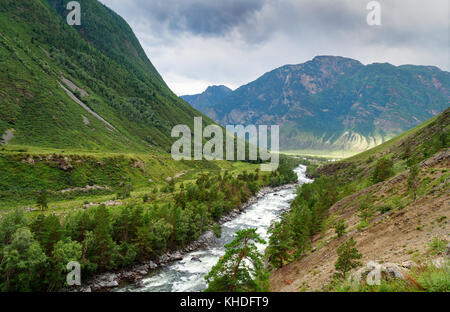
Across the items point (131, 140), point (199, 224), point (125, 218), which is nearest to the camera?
point (125, 218)

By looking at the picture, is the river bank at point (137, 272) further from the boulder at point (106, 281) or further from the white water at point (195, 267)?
the white water at point (195, 267)

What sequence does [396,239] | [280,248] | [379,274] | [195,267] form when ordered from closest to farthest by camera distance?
[379,274]
[396,239]
[280,248]
[195,267]

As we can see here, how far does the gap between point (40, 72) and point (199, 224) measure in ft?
672

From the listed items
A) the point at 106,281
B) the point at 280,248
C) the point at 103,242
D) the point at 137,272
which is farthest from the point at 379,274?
the point at 137,272

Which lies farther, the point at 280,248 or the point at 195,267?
the point at 195,267

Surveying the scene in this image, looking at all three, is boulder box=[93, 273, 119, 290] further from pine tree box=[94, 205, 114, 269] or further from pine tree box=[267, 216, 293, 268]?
pine tree box=[267, 216, 293, 268]

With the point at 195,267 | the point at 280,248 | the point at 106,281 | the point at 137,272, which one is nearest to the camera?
the point at 106,281

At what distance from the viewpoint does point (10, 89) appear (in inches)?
5807

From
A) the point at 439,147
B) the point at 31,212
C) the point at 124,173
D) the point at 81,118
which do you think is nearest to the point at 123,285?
the point at 31,212

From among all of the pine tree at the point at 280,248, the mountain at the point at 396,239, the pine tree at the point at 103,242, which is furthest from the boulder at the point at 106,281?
the pine tree at the point at 280,248

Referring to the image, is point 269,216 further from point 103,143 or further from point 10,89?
point 10,89

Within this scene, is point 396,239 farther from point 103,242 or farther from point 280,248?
point 103,242

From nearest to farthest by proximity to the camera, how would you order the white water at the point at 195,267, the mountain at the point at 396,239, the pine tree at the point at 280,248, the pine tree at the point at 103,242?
the mountain at the point at 396,239, the white water at the point at 195,267, the pine tree at the point at 103,242, the pine tree at the point at 280,248

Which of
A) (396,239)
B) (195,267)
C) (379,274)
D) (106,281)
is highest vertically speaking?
(379,274)
